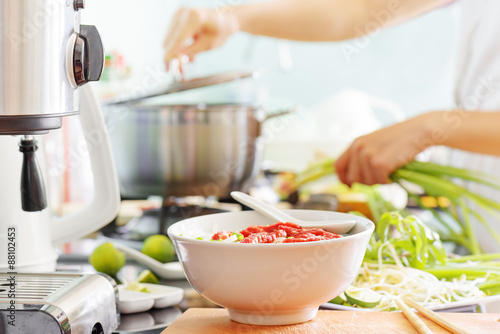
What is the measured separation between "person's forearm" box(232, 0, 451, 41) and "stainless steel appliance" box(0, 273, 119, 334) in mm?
1240

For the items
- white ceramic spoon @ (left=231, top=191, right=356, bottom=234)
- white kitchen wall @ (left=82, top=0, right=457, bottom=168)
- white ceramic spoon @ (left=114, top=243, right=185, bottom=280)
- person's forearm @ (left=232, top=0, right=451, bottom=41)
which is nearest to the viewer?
white ceramic spoon @ (left=231, top=191, right=356, bottom=234)

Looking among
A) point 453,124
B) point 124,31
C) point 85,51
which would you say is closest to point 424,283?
point 85,51

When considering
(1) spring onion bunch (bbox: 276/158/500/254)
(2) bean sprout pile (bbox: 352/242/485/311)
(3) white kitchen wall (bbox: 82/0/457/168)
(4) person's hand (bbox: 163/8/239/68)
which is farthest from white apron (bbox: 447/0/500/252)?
(3) white kitchen wall (bbox: 82/0/457/168)

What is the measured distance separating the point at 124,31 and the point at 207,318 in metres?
3.48

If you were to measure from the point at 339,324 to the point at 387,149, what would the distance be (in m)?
0.87

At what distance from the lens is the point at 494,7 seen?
170 cm

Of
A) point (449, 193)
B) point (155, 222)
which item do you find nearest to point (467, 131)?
point (449, 193)

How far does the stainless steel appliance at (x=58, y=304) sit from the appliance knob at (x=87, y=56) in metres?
0.23

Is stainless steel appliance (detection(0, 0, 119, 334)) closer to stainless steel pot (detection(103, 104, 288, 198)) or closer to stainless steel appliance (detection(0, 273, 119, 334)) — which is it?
stainless steel appliance (detection(0, 273, 119, 334))

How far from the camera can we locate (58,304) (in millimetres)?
670

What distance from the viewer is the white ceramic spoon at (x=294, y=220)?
759 millimetres

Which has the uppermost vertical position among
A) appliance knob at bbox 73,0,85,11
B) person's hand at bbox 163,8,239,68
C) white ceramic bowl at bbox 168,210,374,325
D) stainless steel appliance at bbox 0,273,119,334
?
person's hand at bbox 163,8,239,68

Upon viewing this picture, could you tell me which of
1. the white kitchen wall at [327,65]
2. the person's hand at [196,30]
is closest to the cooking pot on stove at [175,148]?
the person's hand at [196,30]

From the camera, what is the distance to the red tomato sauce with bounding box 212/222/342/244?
693 mm
